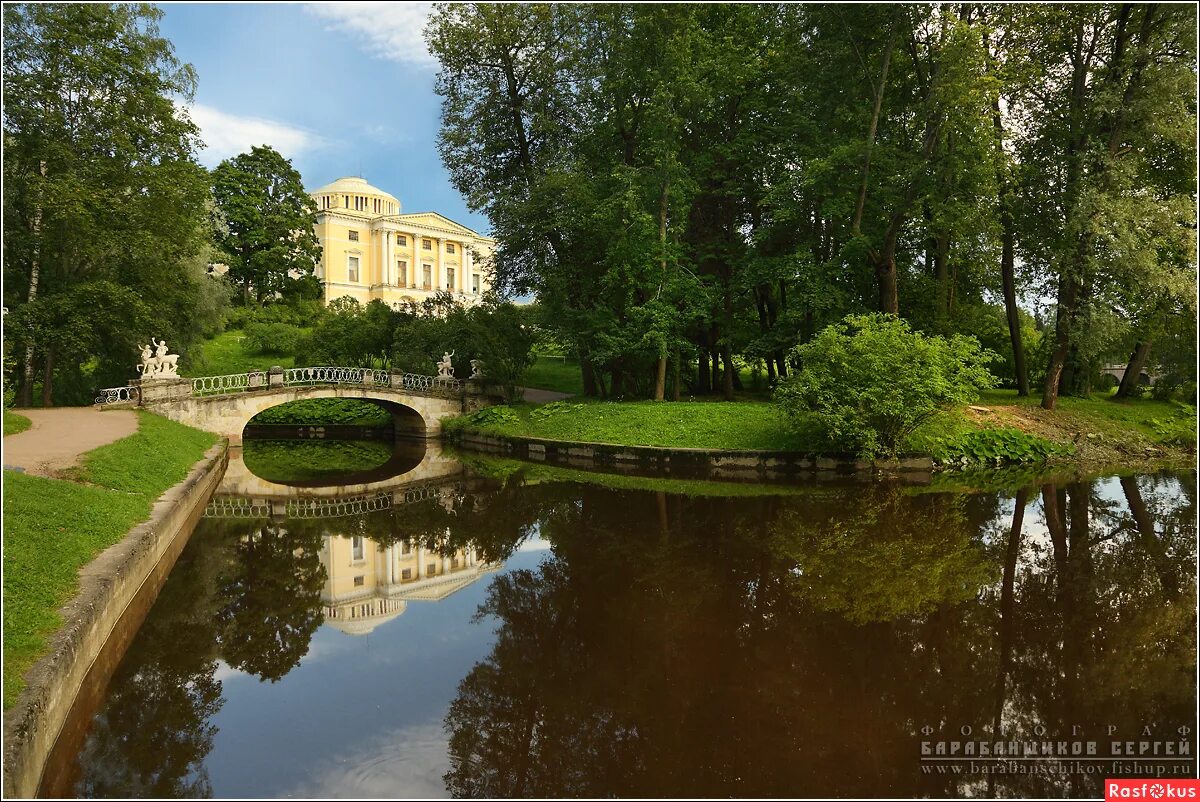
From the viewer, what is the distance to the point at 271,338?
35.0 m

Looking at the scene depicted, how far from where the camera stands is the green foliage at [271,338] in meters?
34.9

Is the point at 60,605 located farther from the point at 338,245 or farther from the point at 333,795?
the point at 338,245

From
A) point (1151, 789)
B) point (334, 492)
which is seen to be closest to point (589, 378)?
point (334, 492)

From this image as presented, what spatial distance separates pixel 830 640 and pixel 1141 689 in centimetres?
232

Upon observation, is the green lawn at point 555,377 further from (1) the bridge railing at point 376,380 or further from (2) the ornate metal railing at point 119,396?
(2) the ornate metal railing at point 119,396

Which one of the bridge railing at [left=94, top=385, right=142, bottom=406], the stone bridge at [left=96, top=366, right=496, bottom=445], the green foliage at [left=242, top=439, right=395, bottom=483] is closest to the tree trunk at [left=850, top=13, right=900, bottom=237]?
the stone bridge at [left=96, top=366, right=496, bottom=445]

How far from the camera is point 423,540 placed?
1105cm

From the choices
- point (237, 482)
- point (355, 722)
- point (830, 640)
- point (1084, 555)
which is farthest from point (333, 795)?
point (237, 482)

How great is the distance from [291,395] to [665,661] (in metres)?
19.7

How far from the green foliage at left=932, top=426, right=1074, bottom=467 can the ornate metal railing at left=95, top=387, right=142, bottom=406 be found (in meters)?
20.9

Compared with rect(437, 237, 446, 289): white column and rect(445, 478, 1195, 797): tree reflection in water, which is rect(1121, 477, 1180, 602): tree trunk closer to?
rect(445, 478, 1195, 797): tree reflection in water

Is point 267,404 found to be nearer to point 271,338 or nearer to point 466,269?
point 271,338

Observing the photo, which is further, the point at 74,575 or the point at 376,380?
the point at 376,380

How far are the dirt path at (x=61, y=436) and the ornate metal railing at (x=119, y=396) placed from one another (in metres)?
0.67
